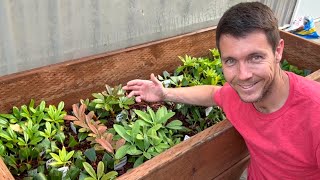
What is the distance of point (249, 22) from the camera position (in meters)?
1.06

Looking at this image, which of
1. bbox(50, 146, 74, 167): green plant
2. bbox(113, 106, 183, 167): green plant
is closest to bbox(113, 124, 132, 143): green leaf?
bbox(113, 106, 183, 167): green plant

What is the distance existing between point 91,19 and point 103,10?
8cm

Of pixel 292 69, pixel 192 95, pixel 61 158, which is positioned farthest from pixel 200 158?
pixel 292 69

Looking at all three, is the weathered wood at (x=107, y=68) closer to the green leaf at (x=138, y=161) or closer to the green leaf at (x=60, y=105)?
the green leaf at (x=60, y=105)

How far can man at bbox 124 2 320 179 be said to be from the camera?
1.07 m

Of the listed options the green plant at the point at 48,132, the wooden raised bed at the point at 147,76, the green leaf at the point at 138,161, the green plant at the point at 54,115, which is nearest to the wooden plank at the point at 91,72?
the wooden raised bed at the point at 147,76

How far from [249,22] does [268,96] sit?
27cm

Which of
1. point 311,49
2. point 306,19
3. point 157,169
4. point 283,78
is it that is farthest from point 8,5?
point 306,19

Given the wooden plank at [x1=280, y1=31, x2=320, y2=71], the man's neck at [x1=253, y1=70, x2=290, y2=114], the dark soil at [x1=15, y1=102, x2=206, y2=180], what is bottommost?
the dark soil at [x1=15, y1=102, x2=206, y2=180]

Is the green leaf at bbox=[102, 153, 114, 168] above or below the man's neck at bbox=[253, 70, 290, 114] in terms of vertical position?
below

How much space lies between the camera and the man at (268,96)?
1.07 metres

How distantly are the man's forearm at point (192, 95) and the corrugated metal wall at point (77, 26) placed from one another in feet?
1.71

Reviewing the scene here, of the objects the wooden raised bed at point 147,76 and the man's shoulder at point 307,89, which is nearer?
the man's shoulder at point 307,89

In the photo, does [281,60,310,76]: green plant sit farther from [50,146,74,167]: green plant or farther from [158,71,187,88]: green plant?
[50,146,74,167]: green plant
